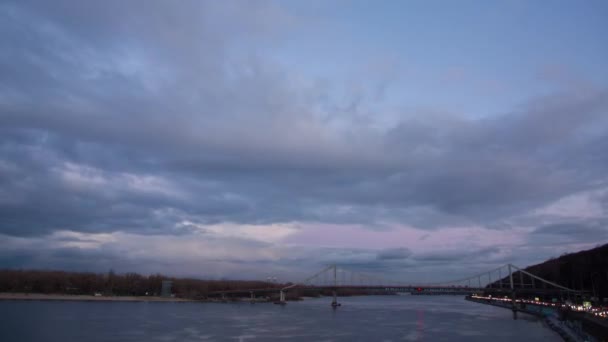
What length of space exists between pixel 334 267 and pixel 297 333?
237ft

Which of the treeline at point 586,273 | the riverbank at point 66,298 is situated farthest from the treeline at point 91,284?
the treeline at point 586,273

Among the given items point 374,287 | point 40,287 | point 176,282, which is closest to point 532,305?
point 374,287

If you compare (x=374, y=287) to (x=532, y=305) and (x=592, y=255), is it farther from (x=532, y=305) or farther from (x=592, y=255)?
(x=592, y=255)

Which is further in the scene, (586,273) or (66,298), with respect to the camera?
(66,298)

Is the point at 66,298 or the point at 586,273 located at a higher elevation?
the point at 586,273

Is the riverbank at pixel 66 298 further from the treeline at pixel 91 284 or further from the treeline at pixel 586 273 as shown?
the treeline at pixel 586 273

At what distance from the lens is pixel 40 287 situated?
93.0 m

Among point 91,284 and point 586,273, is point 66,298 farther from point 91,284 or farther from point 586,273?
point 586,273

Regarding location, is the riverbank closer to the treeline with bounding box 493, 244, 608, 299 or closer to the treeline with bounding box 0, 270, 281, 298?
the treeline with bounding box 0, 270, 281, 298

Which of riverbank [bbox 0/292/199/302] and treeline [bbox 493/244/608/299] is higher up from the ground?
treeline [bbox 493/244/608/299]

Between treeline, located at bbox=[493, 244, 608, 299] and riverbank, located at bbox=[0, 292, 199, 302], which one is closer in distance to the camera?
treeline, located at bbox=[493, 244, 608, 299]

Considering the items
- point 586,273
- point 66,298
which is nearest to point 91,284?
point 66,298

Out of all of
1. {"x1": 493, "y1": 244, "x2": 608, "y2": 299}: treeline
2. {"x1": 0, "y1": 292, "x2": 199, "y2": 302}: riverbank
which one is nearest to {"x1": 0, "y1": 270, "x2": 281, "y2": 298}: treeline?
{"x1": 0, "y1": 292, "x2": 199, "y2": 302}: riverbank

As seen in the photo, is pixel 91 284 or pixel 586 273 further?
pixel 91 284
